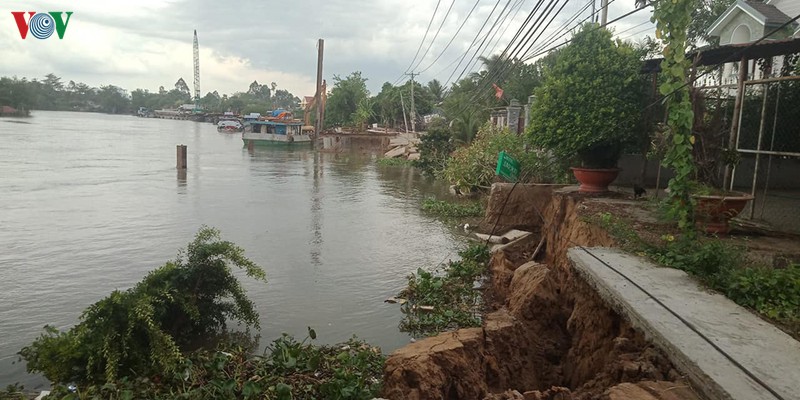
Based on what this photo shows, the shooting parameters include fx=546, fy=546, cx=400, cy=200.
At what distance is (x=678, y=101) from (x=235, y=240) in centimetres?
849

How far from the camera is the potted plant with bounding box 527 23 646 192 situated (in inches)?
323

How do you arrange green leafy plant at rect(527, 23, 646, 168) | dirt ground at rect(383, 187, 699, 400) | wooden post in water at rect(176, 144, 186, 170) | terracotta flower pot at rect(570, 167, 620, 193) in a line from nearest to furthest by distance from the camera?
dirt ground at rect(383, 187, 699, 400) < green leafy plant at rect(527, 23, 646, 168) < terracotta flower pot at rect(570, 167, 620, 193) < wooden post in water at rect(176, 144, 186, 170)

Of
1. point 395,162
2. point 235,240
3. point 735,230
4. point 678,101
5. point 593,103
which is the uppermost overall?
point 593,103

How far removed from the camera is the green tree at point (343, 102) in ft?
192

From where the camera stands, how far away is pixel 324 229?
488 inches

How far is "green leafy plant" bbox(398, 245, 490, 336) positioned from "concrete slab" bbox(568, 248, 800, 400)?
218 centimetres

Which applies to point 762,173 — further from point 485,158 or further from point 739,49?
point 485,158

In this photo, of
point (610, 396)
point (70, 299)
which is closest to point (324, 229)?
point (70, 299)

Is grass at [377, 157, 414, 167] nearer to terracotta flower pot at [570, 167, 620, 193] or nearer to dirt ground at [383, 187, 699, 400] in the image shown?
terracotta flower pot at [570, 167, 620, 193]

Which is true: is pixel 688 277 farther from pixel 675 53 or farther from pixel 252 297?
pixel 252 297

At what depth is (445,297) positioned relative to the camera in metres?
7.34

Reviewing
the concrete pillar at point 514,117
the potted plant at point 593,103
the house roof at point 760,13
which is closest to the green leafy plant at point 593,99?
the potted plant at point 593,103

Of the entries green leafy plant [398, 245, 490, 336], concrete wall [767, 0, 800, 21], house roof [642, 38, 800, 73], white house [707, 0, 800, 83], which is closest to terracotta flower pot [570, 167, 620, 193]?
house roof [642, 38, 800, 73]

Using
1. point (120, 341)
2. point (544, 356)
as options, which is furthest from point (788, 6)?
point (120, 341)
